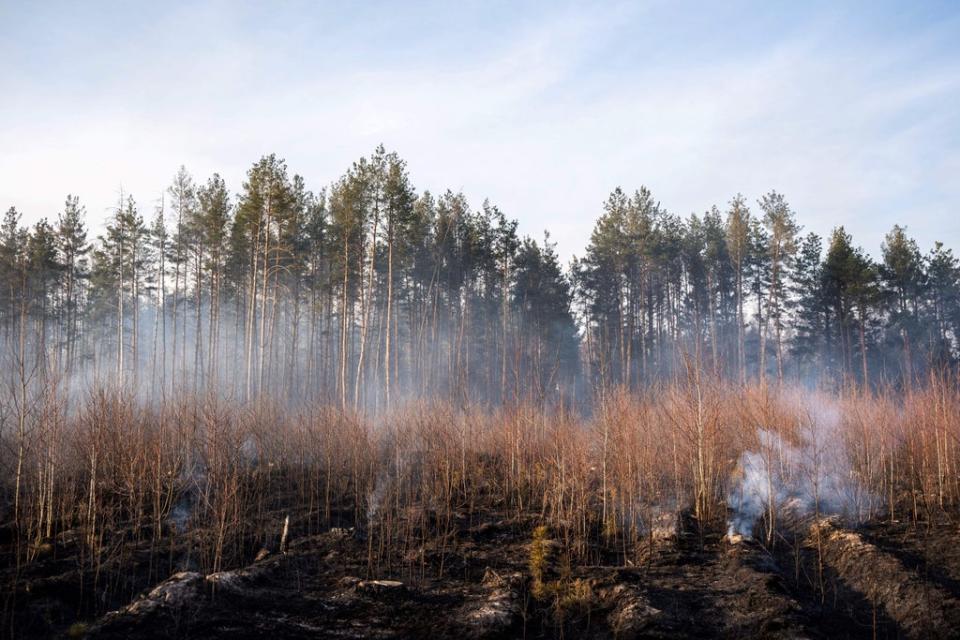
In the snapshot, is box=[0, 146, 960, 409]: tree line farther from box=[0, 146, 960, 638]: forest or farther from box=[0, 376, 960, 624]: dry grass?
box=[0, 376, 960, 624]: dry grass

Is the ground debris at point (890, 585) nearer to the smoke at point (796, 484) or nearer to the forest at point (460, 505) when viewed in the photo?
the forest at point (460, 505)

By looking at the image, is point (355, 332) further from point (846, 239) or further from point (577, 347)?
point (846, 239)

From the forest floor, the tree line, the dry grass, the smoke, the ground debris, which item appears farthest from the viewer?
the tree line

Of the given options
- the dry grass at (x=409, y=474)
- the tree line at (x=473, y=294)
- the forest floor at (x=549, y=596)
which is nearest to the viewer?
the forest floor at (x=549, y=596)

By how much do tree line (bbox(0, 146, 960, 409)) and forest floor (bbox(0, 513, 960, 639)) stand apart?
17775mm

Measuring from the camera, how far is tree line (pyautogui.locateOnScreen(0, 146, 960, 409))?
2894cm

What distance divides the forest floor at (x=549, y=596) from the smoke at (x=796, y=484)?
962 mm

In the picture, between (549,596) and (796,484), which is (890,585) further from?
(796,484)

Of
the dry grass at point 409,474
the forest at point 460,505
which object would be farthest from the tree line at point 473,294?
the dry grass at point 409,474

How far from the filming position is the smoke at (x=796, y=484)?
11.6 metres

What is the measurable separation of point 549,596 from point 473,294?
27437 mm

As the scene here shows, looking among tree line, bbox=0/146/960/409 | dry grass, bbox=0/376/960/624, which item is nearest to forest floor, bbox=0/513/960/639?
dry grass, bbox=0/376/960/624

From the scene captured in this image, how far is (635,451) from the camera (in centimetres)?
1157

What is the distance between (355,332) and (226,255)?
33.0ft
